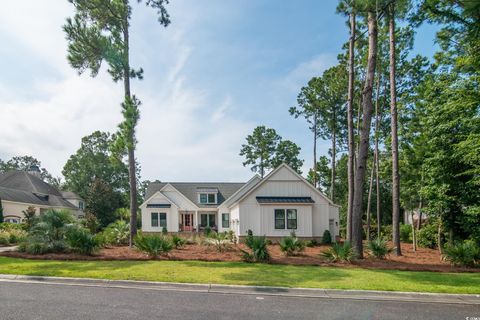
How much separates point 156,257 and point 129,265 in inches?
68.2

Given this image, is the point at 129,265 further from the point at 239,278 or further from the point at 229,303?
the point at 229,303

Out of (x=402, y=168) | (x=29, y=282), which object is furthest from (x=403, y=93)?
(x=29, y=282)

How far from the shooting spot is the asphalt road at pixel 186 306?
20.7 ft

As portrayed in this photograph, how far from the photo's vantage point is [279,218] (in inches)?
942

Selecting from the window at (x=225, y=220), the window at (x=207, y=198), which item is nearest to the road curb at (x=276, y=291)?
the window at (x=225, y=220)

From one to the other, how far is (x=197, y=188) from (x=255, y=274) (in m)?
29.0

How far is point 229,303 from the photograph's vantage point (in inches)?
286

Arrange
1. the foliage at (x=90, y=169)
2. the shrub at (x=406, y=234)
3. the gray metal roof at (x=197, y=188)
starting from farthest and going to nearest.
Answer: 1. the foliage at (x=90, y=169)
2. the gray metal roof at (x=197, y=188)
3. the shrub at (x=406, y=234)

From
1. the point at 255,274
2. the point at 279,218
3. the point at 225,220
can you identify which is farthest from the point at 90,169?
the point at 255,274

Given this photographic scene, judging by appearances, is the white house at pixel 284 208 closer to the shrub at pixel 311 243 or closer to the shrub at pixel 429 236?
the shrub at pixel 311 243

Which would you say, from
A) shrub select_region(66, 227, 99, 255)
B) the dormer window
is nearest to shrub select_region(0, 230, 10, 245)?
shrub select_region(66, 227, 99, 255)

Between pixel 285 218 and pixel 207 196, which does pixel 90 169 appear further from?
pixel 285 218

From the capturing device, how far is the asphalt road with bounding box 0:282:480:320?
20.7 ft

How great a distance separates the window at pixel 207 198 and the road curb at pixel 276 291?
28356 mm
